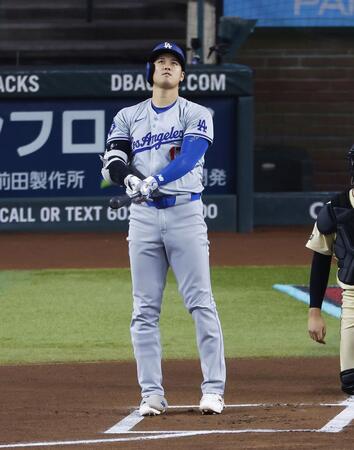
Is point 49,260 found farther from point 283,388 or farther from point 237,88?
point 283,388

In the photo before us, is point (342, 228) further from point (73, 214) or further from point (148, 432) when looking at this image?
point (73, 214)

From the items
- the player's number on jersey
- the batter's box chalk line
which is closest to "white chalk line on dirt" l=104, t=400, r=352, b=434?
the batter's box chalk line

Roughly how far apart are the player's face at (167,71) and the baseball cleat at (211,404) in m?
1.45

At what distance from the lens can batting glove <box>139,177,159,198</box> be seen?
621 centimetres

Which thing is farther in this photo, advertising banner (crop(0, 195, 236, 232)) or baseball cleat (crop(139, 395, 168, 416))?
advertising banner (crop(0, 195, 236, 232))

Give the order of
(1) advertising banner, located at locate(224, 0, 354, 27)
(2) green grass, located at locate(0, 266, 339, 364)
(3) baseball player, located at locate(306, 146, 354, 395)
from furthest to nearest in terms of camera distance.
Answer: (1) advertising banner, located at locate(224, 0, 354, 27)
(2) green grass, located at locate(0, 266, 339, 364)
(3) baseball player, located at locate(306, 146, 354, 395)

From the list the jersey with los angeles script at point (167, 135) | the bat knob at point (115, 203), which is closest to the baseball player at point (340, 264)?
the jersey with los angeles script at point (167, 135)

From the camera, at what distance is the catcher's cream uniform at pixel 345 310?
6824mm

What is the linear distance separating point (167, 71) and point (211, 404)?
1.55m

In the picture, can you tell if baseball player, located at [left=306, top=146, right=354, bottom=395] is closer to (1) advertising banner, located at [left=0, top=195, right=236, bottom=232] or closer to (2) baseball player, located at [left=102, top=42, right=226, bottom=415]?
(2) baseball player, located at [left=102, top=42, right=226, bottom=415]

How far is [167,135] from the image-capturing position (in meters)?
6.44

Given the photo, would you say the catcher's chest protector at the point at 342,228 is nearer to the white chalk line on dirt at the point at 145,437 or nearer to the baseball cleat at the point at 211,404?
the baseball cleat at the point at 211,404

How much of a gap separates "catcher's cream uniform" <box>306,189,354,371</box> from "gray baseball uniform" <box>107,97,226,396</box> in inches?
27.6

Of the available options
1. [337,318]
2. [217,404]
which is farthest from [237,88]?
[217,404]
